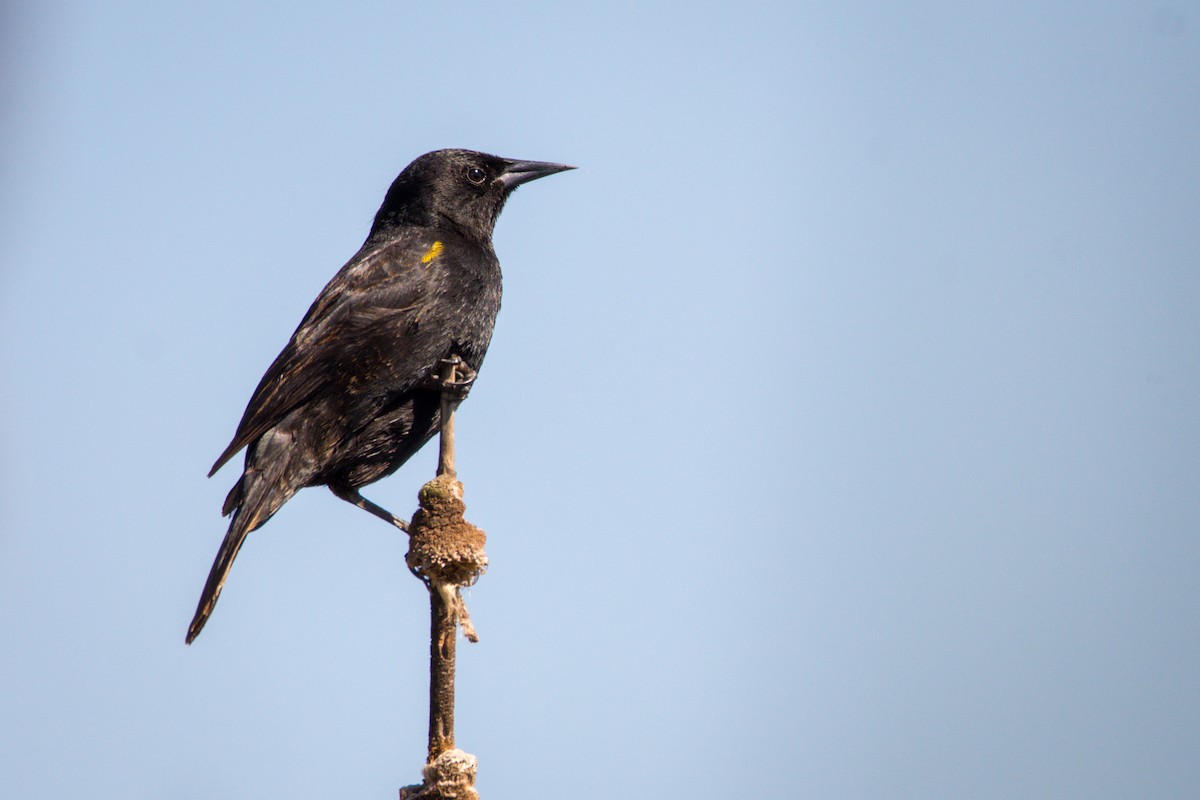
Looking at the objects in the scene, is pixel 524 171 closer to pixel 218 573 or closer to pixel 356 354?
pixel 356 354

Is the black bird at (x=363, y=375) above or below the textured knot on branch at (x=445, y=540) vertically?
above

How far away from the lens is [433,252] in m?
5.74

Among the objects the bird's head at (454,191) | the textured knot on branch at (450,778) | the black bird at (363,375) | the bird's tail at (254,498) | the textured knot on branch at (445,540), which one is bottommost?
the textured knot on branch at (450,778)

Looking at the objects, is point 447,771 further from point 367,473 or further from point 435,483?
point 367,473

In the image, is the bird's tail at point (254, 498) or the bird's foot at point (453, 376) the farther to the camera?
the bird's foot at point (453, 376)

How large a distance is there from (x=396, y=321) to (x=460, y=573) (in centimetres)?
160

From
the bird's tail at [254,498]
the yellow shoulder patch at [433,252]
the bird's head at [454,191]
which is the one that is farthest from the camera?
the bird's head at [454,191]

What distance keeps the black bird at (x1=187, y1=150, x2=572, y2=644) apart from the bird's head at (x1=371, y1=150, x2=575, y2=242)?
0.35 m

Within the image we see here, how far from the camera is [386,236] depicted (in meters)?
6.29

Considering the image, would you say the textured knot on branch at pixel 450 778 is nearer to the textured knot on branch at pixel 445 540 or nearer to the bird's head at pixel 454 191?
the textured knot on branch at pixel 445 540

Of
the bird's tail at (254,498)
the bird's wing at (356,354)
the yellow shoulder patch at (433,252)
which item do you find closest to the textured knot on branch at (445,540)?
the bird's tail at (254,498)

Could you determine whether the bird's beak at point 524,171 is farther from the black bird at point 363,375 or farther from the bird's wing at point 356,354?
the bird's wing at point 356,354

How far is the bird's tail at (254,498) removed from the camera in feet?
16.2

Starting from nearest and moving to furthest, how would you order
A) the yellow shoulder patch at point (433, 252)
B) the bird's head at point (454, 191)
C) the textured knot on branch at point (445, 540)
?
the textured knot on branch at point (445, 540) → the yellow shoulder patch at point (433, 252) → the bird's head at point (454, 191)
